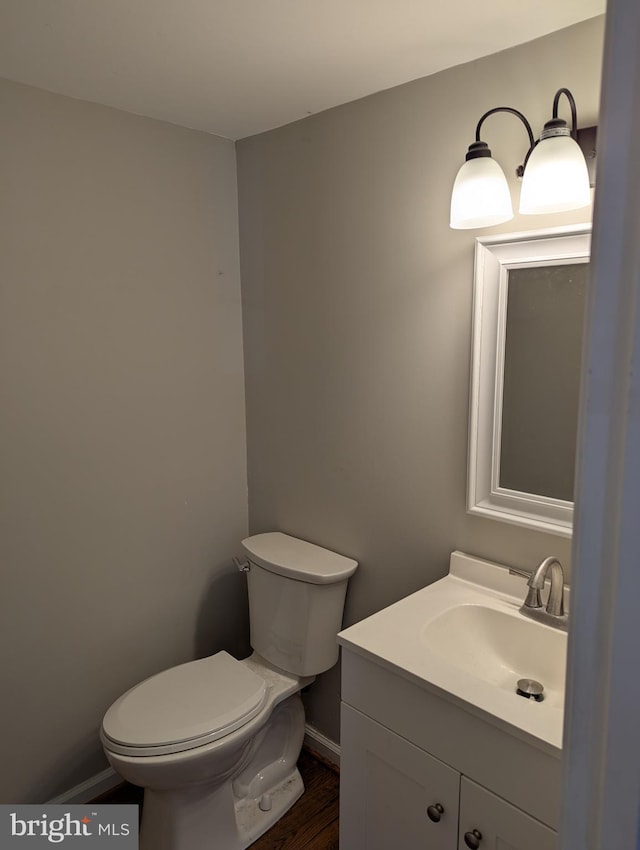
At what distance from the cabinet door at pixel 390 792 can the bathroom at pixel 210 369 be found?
49 centimetres

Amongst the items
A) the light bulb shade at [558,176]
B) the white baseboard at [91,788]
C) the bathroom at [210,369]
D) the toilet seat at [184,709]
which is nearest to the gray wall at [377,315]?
the bathroom at [210,369]

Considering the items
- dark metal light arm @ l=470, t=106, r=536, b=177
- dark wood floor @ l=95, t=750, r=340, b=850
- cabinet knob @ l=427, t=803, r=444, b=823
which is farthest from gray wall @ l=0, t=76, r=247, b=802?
cabinet knob @ l=427, t=803, r=444, b=823

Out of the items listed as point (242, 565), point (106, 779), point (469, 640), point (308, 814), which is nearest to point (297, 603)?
point (242, 565)

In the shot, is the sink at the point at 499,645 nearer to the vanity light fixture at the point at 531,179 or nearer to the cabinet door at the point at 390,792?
the cabinet door at the point at 390,792

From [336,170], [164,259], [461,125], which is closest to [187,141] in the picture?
[164,259]

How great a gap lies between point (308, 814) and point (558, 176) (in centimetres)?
194

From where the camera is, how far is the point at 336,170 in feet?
5.74

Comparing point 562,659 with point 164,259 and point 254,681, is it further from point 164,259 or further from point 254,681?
point 164,259

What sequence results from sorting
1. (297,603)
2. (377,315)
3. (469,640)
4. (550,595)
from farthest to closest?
(297,603) → (377,315) → (469,640) → (550,595)

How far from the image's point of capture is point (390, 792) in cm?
130

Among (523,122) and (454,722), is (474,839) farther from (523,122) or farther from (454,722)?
(523,122)

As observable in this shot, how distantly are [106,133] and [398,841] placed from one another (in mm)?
2034

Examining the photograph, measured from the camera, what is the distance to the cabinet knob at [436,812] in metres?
1.19

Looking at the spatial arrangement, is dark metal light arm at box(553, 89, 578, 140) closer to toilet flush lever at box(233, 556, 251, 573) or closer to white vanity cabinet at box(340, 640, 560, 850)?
white vanity cabinet at box(340, 640, 560, 850)
